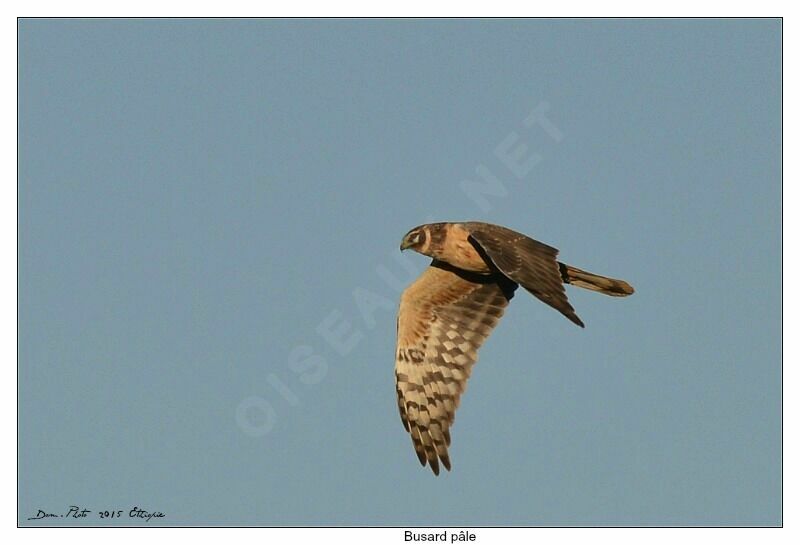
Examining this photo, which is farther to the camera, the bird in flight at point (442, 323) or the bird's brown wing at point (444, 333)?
the bird's brown wing at point (444, 333)

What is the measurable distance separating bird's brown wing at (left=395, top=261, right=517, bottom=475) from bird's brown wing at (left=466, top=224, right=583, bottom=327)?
1.23 metres

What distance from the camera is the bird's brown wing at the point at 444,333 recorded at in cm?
1895

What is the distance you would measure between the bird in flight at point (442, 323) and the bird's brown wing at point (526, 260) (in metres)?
0.38

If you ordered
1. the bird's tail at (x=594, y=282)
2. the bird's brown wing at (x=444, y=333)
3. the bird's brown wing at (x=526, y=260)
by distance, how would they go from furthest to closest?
the bird's brown wing at (x=444, y=333) → the bird's tail at (x=594, y=282) → the bird's brown wing at (x=526, y=260)

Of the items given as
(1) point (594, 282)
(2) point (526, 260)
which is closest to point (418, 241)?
(2) point (526, 260)

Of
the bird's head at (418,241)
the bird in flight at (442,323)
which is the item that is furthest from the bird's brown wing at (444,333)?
the bird's head at (418,241)

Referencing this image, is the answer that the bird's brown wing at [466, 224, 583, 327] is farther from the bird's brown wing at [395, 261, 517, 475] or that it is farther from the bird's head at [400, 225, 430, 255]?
the bird's brown wing at [395, 261, 517, 475]

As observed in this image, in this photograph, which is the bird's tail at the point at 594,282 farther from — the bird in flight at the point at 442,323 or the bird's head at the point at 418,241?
the bird's head at the point at 418,241
